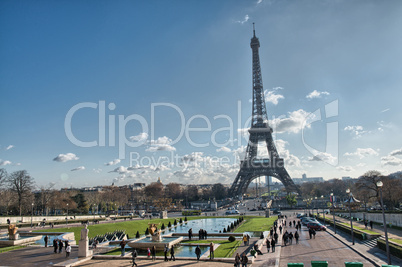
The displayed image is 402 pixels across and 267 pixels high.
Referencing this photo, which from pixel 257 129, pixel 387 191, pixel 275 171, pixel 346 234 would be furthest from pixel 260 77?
pixel 346 234

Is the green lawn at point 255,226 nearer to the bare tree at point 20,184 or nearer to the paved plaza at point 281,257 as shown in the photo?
the paved plaza at point 281,257

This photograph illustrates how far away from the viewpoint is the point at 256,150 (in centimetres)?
10775

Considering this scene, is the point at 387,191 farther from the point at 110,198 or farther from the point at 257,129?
the point at 110,198

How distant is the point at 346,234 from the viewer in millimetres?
34469

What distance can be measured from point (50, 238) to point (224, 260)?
82.5 feet

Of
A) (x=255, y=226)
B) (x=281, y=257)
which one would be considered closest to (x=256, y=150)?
(x=255, y=226)

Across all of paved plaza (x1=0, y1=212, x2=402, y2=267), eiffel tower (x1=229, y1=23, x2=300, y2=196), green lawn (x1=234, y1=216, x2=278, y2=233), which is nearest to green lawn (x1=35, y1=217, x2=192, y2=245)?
paved plaza (x1=0, y1=212, x2=402, y2=267)

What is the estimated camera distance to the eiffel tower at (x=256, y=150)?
104m

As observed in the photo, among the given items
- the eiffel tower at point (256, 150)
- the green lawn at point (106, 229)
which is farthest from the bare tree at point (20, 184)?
the eiffel tower at point (256, 150)

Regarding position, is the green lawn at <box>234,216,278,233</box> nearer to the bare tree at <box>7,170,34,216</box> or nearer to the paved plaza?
the paved plaza

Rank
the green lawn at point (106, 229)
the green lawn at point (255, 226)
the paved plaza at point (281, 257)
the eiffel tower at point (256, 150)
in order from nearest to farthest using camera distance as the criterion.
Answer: the paved plaza at point (281, 257) < the green lawn at point (106, 229) < the green lawn at point (255, 226) < the eiffel tower at point (256, 150)

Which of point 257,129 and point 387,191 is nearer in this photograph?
point 387,191

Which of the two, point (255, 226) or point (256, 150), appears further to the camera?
point (256, 150)

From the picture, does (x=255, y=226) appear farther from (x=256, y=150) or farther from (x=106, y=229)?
(x=256, y=150)
